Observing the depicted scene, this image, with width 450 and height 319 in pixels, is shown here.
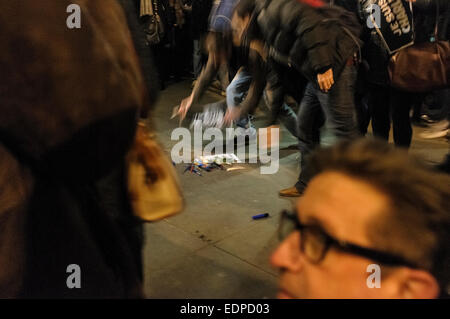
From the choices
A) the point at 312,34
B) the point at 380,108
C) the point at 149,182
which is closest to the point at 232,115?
the point at 380,108

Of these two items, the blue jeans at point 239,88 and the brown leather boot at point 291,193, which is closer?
the brown leather boot at point 291,193

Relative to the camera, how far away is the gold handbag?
1.66 meters

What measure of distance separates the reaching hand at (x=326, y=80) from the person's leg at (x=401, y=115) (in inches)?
40.1

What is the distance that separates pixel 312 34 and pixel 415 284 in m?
2.71

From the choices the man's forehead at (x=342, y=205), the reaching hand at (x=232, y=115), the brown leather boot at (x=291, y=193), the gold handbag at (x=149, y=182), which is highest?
the man's forehead at (x=342, y=205)

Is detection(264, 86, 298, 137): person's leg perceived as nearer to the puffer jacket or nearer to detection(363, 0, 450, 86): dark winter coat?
detection(363, 0, 450, 86): dark winter coat

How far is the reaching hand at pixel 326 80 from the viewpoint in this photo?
3.59 meters

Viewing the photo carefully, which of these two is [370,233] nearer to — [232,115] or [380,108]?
[380,108]

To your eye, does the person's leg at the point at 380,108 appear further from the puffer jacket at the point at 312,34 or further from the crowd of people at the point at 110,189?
the crowd of people at the point at 110,189

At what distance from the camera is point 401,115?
4.44m

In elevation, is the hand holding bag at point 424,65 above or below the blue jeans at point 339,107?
above

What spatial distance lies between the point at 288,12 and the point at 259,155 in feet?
6.86

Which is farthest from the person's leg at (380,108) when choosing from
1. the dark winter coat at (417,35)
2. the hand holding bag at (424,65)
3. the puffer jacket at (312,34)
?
the puffer jacket at (312,34)

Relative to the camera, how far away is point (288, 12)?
354 centimetres
